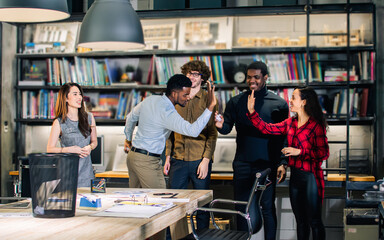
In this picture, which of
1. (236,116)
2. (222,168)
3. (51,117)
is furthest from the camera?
(51,117)

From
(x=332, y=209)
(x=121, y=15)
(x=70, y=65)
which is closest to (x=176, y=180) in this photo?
(x=121, y=15)

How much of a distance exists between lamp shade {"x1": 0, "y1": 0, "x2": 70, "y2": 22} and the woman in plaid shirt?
178cm

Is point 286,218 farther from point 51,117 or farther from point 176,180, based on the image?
point 51,117

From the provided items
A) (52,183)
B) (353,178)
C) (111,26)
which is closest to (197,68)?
(111,26)

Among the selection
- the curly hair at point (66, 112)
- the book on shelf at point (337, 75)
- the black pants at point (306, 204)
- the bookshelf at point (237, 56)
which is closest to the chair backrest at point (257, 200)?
the black pants at point (306, 204)

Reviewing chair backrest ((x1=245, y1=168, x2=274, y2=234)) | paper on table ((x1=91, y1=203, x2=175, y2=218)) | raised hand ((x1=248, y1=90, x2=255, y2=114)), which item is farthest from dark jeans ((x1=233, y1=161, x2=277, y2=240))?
paper on table ((x1=91, y1=203, x2=175, y2=218))

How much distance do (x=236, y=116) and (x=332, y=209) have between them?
5.70 feet

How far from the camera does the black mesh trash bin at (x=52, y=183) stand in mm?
2463

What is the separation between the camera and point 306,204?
164 inches

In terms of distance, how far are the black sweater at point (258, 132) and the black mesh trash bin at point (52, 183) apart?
215cm

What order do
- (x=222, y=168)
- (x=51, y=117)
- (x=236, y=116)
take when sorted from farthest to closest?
(x=51, y=117) → (x=222, y=168) → (x=236, y=116)

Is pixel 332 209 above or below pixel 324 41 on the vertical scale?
below

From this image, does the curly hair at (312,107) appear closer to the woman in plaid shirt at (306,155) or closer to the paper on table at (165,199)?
the woman in plaid shirt at (306,155)

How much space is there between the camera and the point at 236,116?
458cm
